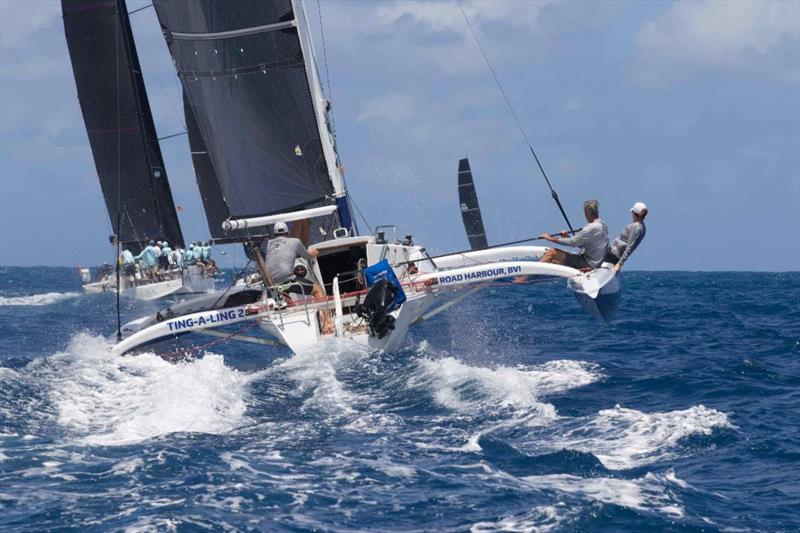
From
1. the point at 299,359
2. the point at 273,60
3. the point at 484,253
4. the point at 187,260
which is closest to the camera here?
the point at 299,359

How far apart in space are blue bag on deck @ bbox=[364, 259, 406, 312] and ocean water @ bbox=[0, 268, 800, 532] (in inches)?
26.1

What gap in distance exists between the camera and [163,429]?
9.03m

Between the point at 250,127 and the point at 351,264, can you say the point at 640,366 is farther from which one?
the point at 250,127

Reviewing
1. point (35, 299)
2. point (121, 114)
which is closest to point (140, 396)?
point (121, 114)

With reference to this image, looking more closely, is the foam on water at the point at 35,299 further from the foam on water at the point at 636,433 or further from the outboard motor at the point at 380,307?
the foam on water at the point at 636,433

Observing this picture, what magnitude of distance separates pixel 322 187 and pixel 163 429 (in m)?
8.32

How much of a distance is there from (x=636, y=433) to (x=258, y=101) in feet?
31.5

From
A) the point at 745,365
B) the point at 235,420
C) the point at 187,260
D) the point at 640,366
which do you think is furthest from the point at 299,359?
the point at 187,260

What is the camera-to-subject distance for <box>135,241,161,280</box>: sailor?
33781 mm

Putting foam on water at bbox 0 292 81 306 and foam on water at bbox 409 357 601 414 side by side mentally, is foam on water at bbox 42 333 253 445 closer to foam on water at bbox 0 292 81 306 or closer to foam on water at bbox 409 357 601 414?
foam on water at bbox 409 357 601 414

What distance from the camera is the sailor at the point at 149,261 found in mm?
33781

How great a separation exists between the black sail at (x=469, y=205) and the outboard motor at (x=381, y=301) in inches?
909

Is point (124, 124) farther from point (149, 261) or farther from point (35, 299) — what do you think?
point (35, 299)

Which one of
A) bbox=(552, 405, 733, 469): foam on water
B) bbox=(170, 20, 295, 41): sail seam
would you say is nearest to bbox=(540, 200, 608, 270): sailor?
bbox=(552, 405, 733, 469): foam on water
